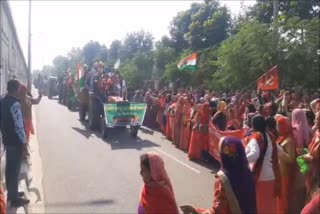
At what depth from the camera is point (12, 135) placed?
24.8 ft

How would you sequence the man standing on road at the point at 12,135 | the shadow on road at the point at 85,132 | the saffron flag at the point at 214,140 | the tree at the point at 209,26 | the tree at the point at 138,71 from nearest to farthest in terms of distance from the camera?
1. the man standing on road at the point at 12,135
2. the saffron flag at the point at 214,140
3. the shadow on road at the point at 85,132
4. the tree at the point at 209,26
5. the tree at the point at 138,71

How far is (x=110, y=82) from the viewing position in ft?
60.0

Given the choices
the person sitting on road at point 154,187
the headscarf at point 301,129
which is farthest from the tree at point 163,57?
the person sitting on road at point 154,187

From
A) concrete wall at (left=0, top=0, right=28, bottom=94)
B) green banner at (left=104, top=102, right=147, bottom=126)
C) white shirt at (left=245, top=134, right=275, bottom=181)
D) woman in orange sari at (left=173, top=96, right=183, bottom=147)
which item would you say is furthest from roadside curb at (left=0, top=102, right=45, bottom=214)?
woman in orange sari at (left=173, top=96, right=183, bottom=147)

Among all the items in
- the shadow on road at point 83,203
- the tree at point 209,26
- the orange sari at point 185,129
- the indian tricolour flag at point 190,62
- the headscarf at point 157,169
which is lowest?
the shadow on road at point 83,203

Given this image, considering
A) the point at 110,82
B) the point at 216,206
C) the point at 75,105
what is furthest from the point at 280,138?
the point at 75,105

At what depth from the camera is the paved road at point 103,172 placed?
353 inches

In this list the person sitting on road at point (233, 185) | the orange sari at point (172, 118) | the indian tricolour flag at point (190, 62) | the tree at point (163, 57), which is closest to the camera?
the person sitting on road at point (233, 185)

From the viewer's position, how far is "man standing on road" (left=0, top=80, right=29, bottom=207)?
24.2ft

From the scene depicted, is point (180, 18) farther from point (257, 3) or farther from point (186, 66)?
point (186, 66)

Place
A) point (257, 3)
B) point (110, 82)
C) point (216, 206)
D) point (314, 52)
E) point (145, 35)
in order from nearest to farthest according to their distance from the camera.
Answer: point (216, 206) → point (110, 82) → point (314, 52) → point (257, 3) → point (145, 35)

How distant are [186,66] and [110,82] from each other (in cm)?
350

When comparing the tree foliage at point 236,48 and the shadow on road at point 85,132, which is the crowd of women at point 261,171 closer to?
the shadow on road at point 85,132

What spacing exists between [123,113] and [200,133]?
4253 millimetres
